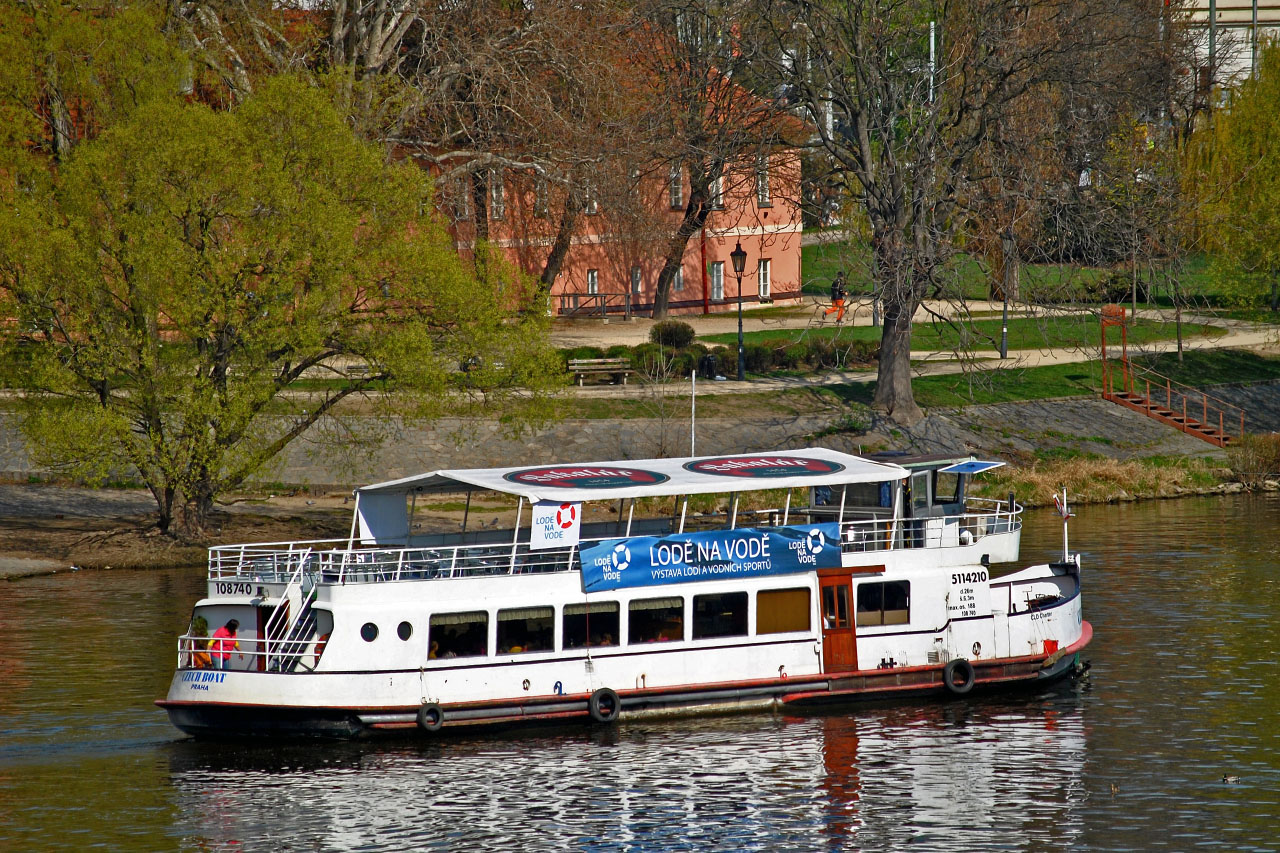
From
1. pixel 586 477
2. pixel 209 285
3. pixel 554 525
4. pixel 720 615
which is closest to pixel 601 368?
pixel 209 285

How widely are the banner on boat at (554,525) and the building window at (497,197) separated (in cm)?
3625

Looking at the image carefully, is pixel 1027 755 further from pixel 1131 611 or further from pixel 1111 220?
pixel 1111 220

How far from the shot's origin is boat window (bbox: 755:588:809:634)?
29.9 meters

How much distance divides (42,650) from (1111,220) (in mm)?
36433

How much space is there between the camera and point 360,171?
1772 inches

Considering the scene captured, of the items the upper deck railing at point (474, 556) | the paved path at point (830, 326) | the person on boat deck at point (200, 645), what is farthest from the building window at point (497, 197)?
the person on boat deck at point (200, 645)

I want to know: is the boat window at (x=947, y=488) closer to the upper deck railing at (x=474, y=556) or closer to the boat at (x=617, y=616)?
the upper deck railing at (x=474, y=556)

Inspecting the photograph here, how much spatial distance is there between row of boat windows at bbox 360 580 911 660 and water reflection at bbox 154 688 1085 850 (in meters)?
1.73

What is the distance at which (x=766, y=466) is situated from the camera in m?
31.0

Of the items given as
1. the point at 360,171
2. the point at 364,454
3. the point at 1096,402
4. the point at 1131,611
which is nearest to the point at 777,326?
the point at 1096,402

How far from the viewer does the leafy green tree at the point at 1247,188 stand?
69875 millimetres

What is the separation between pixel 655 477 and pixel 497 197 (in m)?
40.1

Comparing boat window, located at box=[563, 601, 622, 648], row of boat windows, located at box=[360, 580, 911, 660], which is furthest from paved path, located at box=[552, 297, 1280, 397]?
boat window, located at box=[563, 601, 622, 648]

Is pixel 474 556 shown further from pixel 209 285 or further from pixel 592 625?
pixel 209 285
